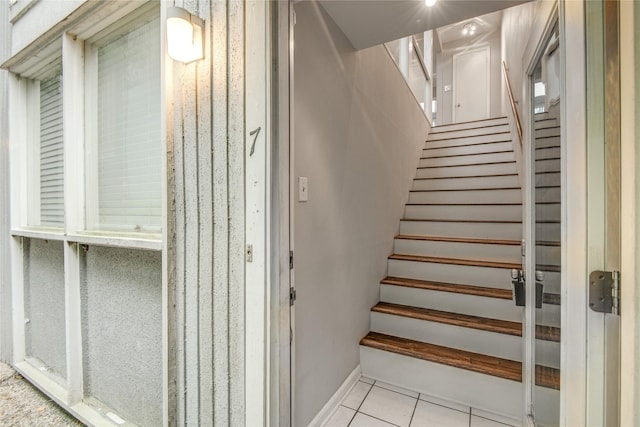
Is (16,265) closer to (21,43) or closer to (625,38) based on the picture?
(21,43)

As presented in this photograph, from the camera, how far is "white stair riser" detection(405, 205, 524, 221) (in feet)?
9.45

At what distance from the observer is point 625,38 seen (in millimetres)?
650

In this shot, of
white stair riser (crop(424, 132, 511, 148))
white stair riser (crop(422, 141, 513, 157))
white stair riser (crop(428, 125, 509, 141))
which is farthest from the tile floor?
white stair riser (crop(428, 125, 509, 141))

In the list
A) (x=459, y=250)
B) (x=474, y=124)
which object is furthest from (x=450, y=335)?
(x=474, y=124)

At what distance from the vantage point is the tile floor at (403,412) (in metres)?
1.68

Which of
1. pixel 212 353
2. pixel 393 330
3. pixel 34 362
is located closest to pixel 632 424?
pixel 212 353

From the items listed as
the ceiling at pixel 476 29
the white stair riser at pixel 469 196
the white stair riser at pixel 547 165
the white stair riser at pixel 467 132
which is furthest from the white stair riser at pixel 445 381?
the ceiling at pixel 476 29

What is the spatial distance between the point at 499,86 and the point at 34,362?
8019mm

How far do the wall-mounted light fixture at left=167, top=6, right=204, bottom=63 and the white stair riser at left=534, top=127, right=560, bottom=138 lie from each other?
140 centimetres

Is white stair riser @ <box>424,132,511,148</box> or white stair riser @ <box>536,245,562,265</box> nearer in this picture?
white stair riser @ <box>536,245,562,265</box>

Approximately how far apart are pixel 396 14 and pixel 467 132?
11.5 feet

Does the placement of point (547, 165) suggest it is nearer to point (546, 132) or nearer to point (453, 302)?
point (546, 132)

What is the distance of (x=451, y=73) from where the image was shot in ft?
21.3

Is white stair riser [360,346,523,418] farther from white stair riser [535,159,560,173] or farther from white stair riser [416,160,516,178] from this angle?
white stair riser [416,160,516,178]
